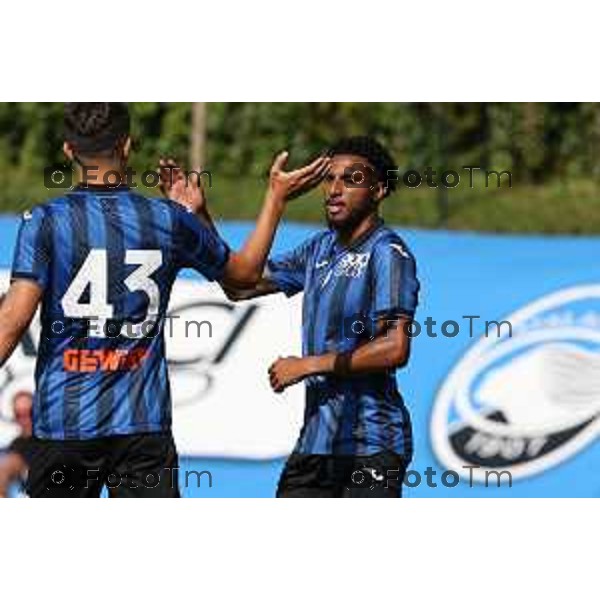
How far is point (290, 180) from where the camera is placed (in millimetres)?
5797

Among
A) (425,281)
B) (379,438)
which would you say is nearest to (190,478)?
(425,281)

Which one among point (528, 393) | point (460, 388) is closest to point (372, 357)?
point (460, 388)

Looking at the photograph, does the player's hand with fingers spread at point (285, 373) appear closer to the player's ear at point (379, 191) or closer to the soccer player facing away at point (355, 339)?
the soccer player facing away at point (355, 339)

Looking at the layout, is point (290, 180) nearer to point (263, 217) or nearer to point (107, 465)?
point (263, 217)

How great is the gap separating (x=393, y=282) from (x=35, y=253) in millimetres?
1449

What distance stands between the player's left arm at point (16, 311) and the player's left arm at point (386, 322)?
105cm

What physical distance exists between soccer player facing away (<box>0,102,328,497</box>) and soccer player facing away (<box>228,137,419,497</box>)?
0.64 meters

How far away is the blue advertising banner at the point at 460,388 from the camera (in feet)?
27.7

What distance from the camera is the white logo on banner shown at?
8.46 meters

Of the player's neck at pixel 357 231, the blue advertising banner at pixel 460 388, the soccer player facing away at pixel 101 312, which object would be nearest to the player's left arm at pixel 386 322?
the player's neck at pixel 357 231

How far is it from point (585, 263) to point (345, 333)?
2.87 m

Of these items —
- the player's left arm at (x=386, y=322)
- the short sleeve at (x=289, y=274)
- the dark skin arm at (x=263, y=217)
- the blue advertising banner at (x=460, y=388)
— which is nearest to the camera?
the dark skin arm at (x=263, y=217)

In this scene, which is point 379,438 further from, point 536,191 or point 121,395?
point 536,191

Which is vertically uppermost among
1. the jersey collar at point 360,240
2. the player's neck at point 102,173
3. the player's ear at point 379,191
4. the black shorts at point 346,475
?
the player's ear at point 379,191
